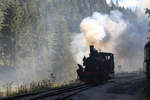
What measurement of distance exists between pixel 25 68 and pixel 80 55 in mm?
17549

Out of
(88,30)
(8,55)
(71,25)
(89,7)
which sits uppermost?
(89,7)

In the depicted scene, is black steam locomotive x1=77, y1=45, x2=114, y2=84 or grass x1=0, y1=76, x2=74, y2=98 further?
black steam locomotive x1=77, y1=45, x2=114, y2=84

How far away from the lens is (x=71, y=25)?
277ft

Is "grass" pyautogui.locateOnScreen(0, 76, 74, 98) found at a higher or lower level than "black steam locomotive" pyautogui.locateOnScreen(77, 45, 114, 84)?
lower

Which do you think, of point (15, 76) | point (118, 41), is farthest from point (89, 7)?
point (15, 76)

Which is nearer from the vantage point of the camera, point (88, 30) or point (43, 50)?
point (88, 30)

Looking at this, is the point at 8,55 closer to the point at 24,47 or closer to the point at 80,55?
the point at 24,47

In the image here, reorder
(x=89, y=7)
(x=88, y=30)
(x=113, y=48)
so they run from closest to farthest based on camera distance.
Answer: (x=88, y=30) < (x=113, y=48) < (x=89, y=7)

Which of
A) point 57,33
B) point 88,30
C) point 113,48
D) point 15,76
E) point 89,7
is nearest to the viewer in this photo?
point 88,30

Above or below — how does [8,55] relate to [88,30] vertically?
below

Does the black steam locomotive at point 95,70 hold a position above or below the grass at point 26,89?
above

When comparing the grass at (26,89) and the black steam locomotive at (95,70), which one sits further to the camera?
the black steam locomotive at (95,70)

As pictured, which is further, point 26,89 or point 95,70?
point 95,70

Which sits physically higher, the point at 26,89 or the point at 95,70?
the point at 95,70
